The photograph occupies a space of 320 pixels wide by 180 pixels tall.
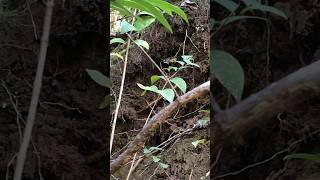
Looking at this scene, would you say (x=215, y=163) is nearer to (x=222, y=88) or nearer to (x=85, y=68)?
(x=222, y=88)

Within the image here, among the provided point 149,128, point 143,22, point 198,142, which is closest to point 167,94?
point 149,128

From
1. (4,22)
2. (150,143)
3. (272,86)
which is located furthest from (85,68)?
(150,143)

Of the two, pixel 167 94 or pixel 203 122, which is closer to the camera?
pixel 167 94

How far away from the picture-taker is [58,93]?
107 centimetres

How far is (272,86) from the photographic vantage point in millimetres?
990

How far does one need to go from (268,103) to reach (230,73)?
0.11m

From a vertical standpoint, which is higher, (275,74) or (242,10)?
(242,10)

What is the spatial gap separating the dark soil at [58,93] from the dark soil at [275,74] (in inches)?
11.8

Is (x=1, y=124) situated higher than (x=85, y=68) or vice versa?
(x=85, y=68)

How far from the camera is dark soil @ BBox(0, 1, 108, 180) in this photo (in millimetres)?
1063

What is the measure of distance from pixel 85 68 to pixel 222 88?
0.33 meters

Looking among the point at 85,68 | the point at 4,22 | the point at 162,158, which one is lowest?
the point at 162,158

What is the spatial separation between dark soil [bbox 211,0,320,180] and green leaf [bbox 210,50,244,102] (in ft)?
0.07

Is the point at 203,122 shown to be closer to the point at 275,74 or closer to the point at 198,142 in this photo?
the point at 198,142
